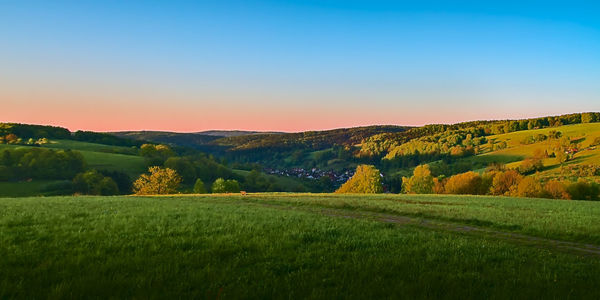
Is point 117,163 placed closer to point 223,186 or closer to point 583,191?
point 223,186

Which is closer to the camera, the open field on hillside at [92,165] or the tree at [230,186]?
the open field on hillside at [92,165]

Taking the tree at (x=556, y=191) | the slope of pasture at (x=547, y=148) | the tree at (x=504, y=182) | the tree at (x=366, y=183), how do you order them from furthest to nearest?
the slope of pasture at (x=547, y=148) → the tree at (x=366, y=183) → the tree at (x=504, y=182) → the tree at (x=556, y=191)

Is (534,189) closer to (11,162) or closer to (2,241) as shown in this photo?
(2,241)

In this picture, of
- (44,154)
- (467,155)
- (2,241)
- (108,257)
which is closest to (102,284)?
(108,257)

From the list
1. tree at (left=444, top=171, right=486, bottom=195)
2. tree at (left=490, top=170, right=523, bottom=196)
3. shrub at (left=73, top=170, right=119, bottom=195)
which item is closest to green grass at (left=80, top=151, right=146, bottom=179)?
shrub at (left=73, top=170, right=119, bottom=195)

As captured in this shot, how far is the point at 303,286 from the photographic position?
7590 millimetres

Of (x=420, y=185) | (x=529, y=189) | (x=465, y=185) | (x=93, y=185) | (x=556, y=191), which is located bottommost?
(x=420, y=185)

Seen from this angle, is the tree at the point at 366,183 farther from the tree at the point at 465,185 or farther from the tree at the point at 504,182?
the tree at the point at 504,182

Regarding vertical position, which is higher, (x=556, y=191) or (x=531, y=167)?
(x=531, y=167)

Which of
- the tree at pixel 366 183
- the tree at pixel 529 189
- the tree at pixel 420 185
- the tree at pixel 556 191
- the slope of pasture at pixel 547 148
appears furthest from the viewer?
the slope of pasture at pixel 547 148

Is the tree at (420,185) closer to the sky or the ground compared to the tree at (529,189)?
closer to the ground

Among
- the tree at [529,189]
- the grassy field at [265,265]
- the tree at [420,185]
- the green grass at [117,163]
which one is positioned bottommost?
the tree at [420,185]

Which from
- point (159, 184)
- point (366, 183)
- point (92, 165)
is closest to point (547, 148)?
point (366, 183)

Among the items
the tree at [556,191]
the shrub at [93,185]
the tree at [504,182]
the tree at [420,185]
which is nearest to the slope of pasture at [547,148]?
the tree at [504,182]
